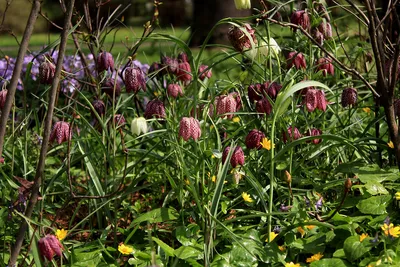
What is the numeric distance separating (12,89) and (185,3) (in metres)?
17.1

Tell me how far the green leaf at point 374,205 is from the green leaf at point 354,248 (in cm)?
17

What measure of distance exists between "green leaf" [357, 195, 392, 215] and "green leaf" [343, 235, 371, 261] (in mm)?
172

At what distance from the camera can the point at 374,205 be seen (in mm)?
2100

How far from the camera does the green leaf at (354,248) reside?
1887mm

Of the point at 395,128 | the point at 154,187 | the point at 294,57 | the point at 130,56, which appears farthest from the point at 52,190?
the point at 395,128

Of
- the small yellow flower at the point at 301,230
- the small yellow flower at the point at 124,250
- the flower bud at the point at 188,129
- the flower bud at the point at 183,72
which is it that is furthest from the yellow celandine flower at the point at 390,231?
the flower bud at the point at 183,72

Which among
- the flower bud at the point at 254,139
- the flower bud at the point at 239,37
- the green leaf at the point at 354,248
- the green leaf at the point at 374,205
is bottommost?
the green leaf at the point at 354,248

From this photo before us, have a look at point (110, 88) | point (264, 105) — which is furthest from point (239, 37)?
point (110, 88)

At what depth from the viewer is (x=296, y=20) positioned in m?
2.46

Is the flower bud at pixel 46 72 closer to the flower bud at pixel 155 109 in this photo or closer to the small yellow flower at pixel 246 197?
the flower bud at pixel 155 109

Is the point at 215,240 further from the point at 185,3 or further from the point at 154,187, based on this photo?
the point at 185,3

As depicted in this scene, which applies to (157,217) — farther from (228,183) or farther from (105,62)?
(105,62)

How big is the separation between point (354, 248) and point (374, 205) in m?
0.24

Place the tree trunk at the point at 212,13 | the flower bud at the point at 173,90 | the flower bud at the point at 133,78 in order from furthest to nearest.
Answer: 1. the tree trunk at the point at 212,13
2. the flower bud at the point at 173,90
3. the flower bud at the point at 133,78
